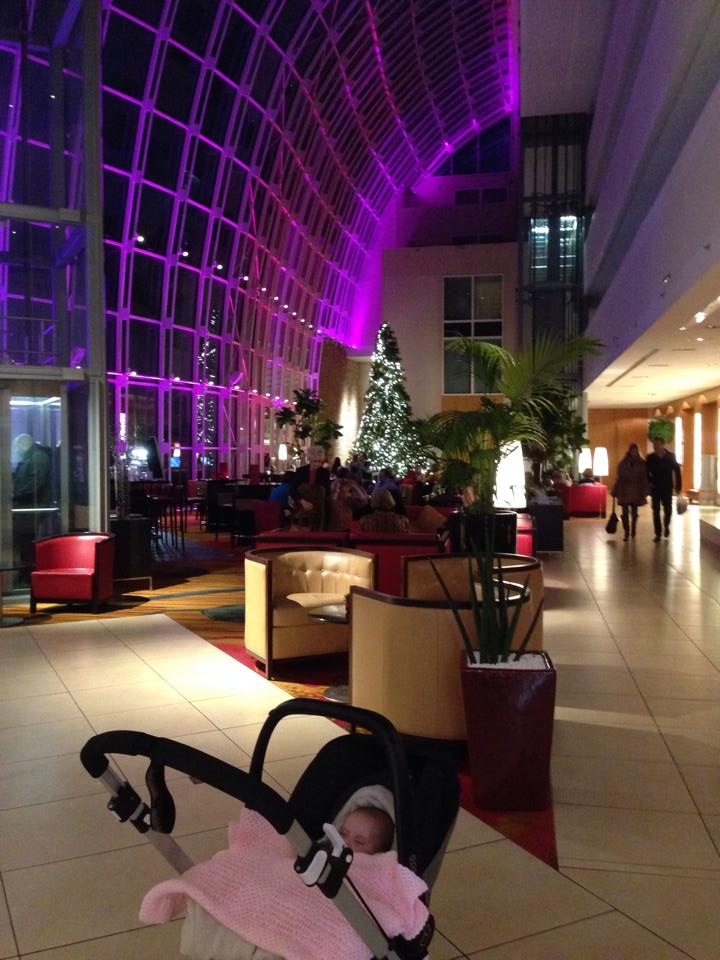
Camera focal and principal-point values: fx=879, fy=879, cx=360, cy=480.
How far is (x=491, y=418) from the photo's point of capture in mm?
4465

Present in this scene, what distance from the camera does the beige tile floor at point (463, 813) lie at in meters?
2.55

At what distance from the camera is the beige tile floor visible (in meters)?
2.55

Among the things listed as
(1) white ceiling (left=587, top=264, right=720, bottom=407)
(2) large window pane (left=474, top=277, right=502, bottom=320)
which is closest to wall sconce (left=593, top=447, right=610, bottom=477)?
(1) white ceiling (left=587, top=264, right=720, bottom=407)

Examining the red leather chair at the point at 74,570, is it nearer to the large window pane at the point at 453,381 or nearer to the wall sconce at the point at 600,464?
the wall sconce at the point at 600,464

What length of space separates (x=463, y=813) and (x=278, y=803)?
2.15m

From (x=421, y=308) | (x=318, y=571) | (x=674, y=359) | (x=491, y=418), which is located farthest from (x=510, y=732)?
(x=421, y=308)

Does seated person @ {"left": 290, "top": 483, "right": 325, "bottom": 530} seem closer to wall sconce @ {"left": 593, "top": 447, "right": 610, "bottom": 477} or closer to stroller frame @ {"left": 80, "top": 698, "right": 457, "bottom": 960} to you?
stroller frame @ {"left": 80, "top": 698, "right": 457, "bottom": 960}

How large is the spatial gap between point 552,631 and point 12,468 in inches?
231

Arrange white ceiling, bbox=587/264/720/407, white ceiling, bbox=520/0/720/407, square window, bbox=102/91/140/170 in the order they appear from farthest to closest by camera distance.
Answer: square window, bbox=102/91/140/170 → white ceiling, bbox=520/0/720/407 → white ceiling, bbox=587/264/720/407

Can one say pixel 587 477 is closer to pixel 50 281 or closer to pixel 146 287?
pixel 146 287

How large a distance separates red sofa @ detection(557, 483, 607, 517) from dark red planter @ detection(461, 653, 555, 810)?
1602 centimetres

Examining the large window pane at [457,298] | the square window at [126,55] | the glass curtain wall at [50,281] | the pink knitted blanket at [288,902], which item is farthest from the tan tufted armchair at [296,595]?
the large window pane at [457,298]

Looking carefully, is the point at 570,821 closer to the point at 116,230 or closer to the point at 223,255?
the point at 116,230

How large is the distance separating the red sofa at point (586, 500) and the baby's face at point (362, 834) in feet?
57.7
